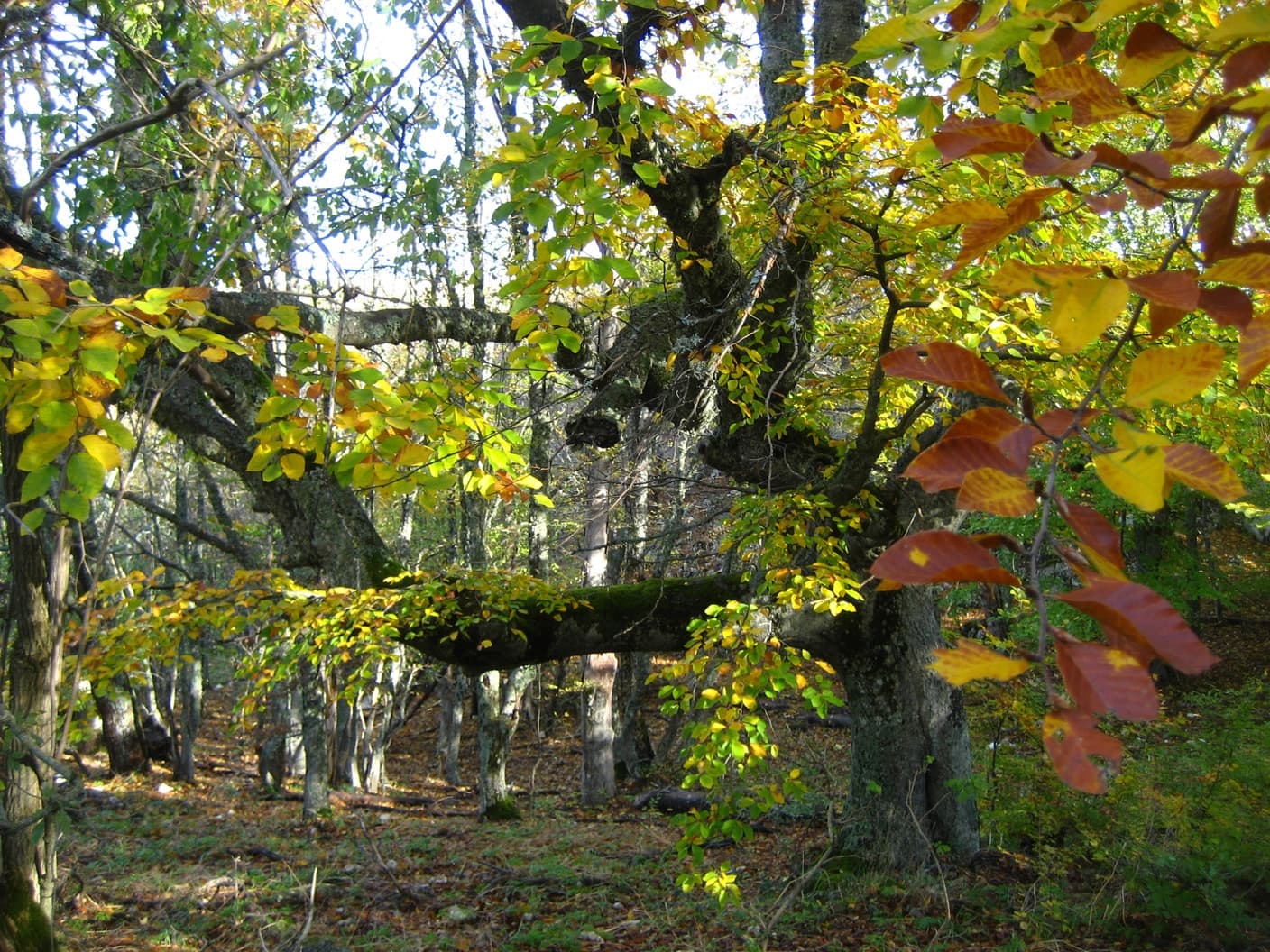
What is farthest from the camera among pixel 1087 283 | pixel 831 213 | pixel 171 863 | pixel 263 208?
pixel 171 863

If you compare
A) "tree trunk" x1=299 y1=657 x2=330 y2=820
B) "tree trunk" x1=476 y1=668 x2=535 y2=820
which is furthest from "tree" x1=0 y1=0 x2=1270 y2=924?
"tree trunk" x1=476 y1=668 x2=535 y2=820

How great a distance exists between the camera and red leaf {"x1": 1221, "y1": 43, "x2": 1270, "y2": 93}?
0.85 meters

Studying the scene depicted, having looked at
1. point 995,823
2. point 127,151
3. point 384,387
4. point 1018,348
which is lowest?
point 995,823

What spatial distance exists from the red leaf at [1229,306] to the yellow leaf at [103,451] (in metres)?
1.88

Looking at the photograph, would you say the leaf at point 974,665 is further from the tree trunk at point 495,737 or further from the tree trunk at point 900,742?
the tree trunk at point 495,737

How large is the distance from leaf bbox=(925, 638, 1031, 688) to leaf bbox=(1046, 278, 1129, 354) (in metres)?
0.27

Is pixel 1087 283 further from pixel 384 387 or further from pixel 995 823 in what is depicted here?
pixel 995 823

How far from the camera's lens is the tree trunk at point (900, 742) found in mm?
6027

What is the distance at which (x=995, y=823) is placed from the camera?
21.5ft

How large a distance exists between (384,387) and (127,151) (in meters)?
3.68

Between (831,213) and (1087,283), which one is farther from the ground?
(831,213)

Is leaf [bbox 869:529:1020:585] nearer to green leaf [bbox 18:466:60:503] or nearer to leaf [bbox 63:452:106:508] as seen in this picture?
leaf [bbox 63:452:106:508]

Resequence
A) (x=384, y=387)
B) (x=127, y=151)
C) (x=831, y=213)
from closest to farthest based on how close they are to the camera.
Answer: (x=384, y=387)
(x=831, y=213)
(x=127, y=151)

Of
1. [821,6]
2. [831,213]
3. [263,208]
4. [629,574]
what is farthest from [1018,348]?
[629,574]
